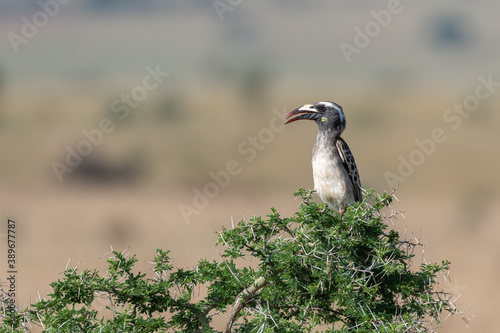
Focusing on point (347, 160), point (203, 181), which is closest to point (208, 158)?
point (203, 181)

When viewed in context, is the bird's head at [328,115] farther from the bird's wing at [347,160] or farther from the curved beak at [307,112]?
the bird's wing at [347,160]

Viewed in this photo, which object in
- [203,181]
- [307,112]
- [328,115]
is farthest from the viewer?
[203,181]

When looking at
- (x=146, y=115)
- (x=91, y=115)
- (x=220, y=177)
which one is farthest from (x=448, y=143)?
(x=91, y=115)

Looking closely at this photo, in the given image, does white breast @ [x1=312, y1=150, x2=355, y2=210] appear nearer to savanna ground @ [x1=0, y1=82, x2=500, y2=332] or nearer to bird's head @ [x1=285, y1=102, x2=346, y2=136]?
bird's head @ [x1=285, y1=102, x2=346, y2=136]

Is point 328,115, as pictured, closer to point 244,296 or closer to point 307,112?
point 307,112

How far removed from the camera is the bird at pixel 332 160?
24.2 ft

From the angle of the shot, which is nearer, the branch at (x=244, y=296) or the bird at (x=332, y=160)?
the branch at (x=244, y=296)

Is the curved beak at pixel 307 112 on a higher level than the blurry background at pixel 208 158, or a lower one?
lower

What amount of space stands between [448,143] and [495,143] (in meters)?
2.93

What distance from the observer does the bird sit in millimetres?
7363

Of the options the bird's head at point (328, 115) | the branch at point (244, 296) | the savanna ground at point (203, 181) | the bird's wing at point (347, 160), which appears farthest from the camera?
the savanna ground at point (203, 181)

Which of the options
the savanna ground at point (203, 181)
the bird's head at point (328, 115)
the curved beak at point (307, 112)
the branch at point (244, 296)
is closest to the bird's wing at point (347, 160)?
the bird's head at point (328, 115)

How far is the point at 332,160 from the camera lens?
739cm

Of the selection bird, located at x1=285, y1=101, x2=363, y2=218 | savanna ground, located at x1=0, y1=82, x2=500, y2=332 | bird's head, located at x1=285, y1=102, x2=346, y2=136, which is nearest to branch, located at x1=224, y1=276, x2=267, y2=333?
bird, located at x1=285, y1=101, x2=363, y2=218
